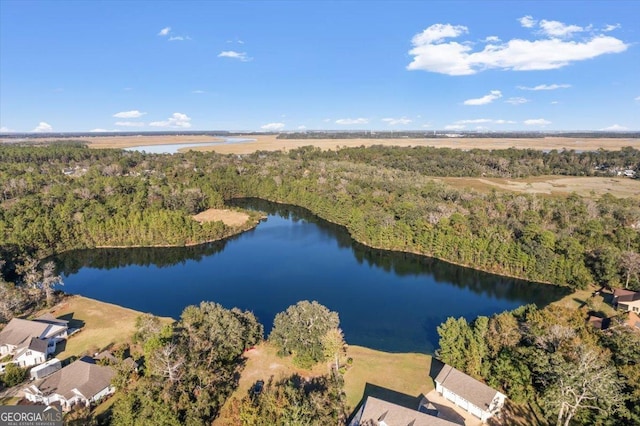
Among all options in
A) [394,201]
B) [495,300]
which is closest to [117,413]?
[495,300]

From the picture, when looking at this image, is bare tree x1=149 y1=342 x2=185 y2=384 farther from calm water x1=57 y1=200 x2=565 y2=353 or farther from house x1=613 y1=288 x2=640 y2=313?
house x1=613 y1=288 x2=640 y2=313

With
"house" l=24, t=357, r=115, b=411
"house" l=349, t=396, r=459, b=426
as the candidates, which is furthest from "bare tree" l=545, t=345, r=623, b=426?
"house" l=24, t=357, r=115, b=411

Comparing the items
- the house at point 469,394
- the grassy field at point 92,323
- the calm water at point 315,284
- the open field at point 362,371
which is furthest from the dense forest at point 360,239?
the grassy field at point 92,323

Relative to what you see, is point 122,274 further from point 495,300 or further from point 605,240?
point 605,240

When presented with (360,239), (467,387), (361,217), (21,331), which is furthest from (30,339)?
(361,217)

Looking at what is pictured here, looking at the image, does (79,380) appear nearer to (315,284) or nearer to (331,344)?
(331,344)

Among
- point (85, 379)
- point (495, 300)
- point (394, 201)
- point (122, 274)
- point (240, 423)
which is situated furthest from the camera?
point (394, 201)
